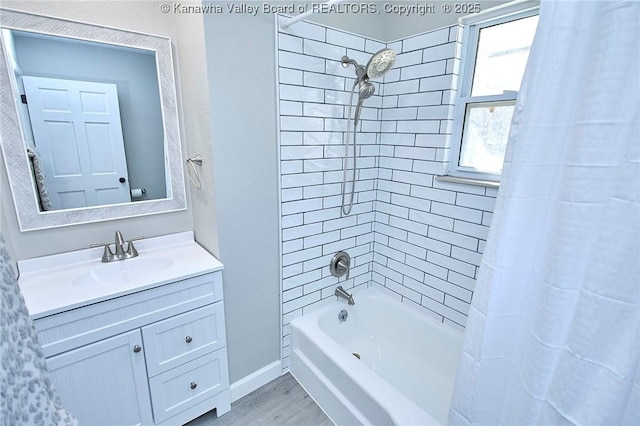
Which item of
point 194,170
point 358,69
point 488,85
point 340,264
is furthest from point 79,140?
point 488,85

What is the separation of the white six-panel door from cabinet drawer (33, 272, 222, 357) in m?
0.59

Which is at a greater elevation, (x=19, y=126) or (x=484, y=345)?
(x=19, y=126)

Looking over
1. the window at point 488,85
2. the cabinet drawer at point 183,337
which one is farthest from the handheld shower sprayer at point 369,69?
the cabinet drawer at point 183,337

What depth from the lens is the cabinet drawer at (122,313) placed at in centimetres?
110

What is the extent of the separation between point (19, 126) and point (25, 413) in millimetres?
1424

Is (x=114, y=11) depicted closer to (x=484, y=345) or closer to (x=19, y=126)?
(x=19, y=126)

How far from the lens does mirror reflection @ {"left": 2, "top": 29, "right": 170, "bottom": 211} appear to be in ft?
4.21

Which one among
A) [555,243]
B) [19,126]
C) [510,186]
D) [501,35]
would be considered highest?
[501,35]

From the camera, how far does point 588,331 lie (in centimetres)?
67

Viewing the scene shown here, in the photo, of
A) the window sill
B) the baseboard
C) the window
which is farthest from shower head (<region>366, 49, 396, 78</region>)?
the baseboard

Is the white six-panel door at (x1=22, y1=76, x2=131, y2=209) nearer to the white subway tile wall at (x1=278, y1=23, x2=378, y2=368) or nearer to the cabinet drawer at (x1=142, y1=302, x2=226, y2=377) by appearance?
the cabinet drawer at (x1=142, y1=302, x2=226, y2=377)

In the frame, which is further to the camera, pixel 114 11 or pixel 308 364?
pixel 308 364

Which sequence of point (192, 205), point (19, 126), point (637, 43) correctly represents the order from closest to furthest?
1. point (637, 43)
2. point (19, 126)
3. point (192, 205)

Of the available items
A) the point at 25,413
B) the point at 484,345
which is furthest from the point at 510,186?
the point at 25,413
